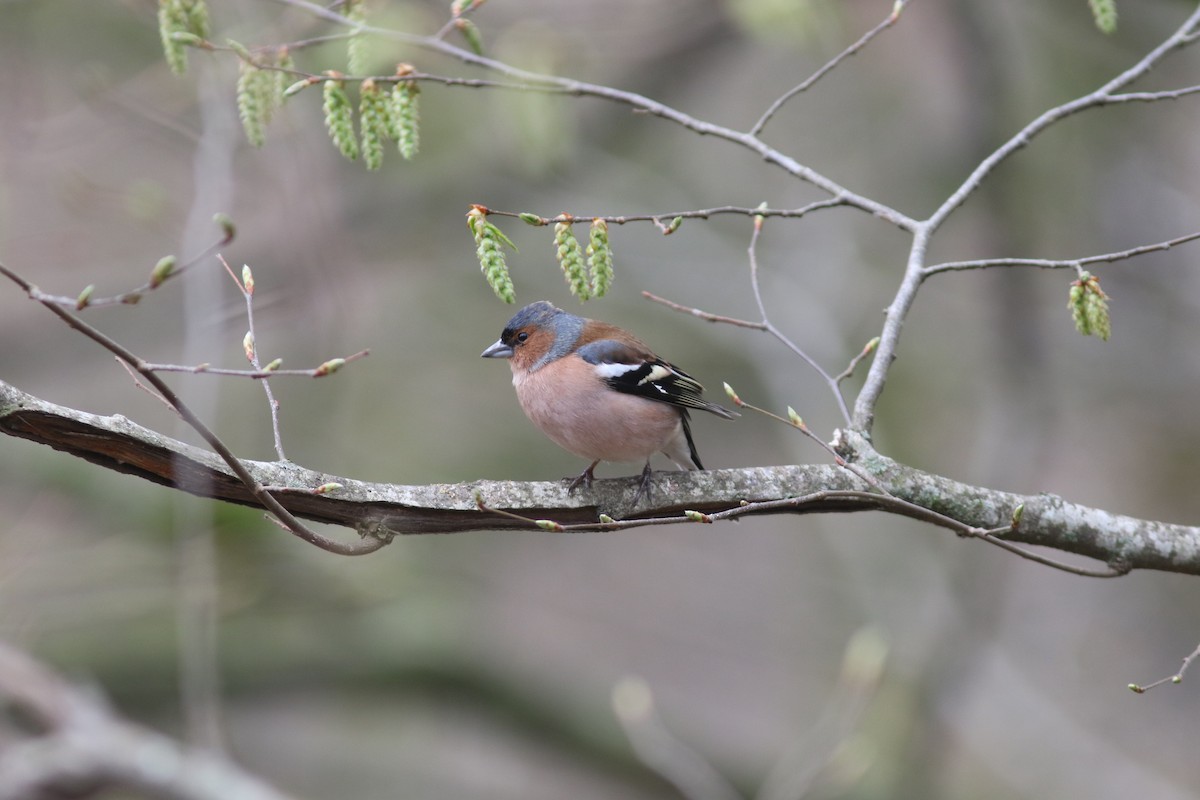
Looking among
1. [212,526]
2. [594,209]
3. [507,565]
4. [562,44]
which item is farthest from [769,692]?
[562,44]

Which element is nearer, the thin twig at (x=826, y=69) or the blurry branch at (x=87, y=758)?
the thin twig at (x=826, y=69)

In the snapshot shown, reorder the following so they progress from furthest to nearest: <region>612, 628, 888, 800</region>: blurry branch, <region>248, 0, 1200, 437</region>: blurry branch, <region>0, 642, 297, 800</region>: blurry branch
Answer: <region>0, 642, 297, 800</region>: blurry branch
<region>612, 628, 888, 800</region>: blurry branch
<region>248, 0, 1200, 437</region>: blurry branch

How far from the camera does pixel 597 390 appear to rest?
4.62 m

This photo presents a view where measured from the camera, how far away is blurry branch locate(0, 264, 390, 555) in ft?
7.41

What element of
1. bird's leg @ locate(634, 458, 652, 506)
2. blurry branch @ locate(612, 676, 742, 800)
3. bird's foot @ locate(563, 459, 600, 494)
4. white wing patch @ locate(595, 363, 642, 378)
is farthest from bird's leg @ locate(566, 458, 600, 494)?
blurry branch @ locate(612, 676, 742, 800)

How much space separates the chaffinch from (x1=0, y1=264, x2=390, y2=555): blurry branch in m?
1.30

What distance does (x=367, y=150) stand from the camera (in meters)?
3.39

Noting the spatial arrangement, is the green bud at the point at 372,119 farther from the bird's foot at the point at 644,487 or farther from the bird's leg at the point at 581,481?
the bird's foot at the point at 644,487

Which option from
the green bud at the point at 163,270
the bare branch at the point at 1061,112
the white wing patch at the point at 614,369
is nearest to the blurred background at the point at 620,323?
the white wing patch at the point at 614,369

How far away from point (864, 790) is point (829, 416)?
278 cm

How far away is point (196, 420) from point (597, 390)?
2338 mm

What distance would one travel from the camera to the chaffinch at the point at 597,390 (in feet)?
14.9

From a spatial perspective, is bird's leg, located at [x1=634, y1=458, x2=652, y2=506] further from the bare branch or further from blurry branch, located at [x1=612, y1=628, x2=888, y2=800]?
blurry branch, located at [x1=612, y1=628, x2=888, y2=800]

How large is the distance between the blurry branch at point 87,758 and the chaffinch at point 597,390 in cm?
297
